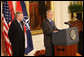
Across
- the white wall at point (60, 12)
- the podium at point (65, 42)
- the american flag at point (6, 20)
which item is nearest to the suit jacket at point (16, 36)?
the american flag at point (6, 20)

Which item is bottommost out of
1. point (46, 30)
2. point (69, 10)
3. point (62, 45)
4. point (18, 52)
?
point (18, 52)

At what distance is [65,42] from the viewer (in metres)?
3.42

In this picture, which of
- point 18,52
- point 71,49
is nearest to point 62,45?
point 71,49

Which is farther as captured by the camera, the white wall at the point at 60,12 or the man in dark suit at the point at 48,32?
the white wall at the point at 60,12

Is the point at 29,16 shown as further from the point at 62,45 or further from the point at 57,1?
the point at 62,45

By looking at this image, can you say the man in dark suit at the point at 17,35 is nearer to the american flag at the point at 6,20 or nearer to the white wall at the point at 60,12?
the american flag at the point at 6,20

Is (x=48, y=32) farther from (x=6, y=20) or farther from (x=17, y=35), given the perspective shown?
(x=6, y=20)

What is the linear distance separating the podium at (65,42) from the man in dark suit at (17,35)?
3.70 feet

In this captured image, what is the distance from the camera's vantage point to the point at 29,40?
5230 mm

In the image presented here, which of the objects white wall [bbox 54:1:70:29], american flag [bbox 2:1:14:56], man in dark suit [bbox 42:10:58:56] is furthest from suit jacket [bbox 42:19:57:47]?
white wall [bbox 54:1:70:29]

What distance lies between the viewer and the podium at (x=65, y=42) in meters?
3.43

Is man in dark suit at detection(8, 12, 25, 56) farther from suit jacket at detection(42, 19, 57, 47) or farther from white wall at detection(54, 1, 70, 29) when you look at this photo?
white wall at detection(54, 1, 70, 29)

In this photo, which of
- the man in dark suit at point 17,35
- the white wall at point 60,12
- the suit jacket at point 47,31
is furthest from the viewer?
the white wall at point 60,12

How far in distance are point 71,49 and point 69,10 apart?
10.8ft
